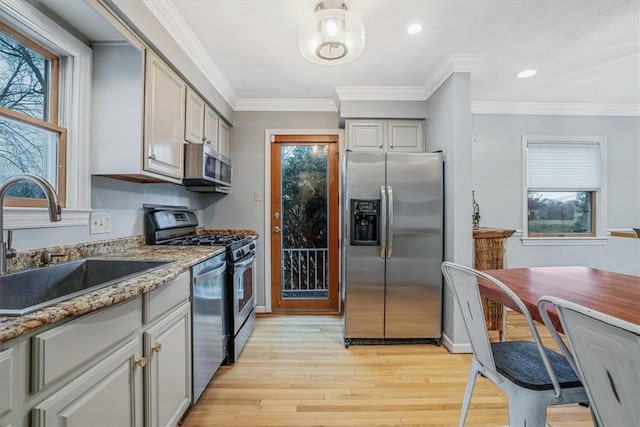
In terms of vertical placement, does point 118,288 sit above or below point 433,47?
below

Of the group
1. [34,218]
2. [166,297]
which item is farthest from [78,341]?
[34,218]

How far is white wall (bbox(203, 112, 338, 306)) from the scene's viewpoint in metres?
3.45

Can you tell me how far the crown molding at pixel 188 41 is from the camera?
1769 mm

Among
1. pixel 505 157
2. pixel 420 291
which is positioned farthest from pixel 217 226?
pixel 505 157

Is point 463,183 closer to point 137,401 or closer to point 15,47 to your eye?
point 137,401

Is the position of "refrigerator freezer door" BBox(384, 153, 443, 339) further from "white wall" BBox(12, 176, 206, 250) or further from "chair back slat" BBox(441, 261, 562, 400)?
"white wall" BBox(12, 176, 206, 250)

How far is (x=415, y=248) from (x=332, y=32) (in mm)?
1833

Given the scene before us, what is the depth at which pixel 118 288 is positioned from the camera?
3.51 feet

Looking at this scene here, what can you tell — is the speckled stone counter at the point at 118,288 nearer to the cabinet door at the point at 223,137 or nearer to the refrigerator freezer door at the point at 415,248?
the cabinet door at the point at 223,137

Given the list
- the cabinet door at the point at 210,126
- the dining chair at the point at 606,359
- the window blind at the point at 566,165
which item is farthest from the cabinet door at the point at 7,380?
the window blind at the point at 566,165

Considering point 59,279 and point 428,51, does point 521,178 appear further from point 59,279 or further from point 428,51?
point 59,279

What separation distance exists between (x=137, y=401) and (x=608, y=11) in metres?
3.35

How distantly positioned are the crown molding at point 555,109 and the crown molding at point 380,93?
92 centimetres

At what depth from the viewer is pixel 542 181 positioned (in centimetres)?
355
